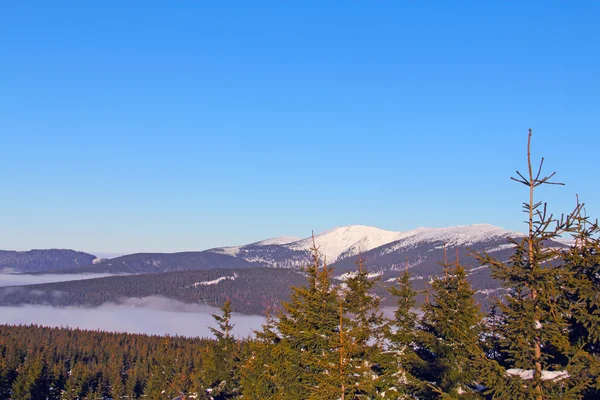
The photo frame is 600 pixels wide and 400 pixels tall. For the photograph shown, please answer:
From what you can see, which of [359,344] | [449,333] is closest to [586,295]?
[359,344]

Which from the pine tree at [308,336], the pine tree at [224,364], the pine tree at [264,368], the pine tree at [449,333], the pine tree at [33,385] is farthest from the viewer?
the pine tree at [33,385]

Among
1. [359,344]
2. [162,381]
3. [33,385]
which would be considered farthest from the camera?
[162,381]

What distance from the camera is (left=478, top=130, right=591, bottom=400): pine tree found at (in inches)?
505

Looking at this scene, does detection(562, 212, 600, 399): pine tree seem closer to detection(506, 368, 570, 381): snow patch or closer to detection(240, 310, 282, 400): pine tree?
detection(506, 368, 570, 381): snow patch

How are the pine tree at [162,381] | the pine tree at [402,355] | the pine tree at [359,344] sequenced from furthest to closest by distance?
1. the pine tree at [162,381]
2. the pine tree at [402,355]
3. the pine tree at [359,344]

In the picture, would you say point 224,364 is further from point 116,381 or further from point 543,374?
point 116,381

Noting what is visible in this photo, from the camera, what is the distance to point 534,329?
43.5 feet

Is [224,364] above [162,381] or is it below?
above

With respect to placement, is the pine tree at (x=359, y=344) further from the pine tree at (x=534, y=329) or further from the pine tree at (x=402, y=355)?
the pine tree at (x=534, y=329)

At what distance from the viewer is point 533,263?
13.4 m

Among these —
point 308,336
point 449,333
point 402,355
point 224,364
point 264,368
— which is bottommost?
point 224,364

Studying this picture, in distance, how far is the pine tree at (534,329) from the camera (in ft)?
42.1

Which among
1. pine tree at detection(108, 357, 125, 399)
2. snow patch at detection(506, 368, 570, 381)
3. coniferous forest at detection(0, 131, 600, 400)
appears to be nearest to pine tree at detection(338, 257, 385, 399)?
coniferous forest at detection(0, 131, 600, 400)

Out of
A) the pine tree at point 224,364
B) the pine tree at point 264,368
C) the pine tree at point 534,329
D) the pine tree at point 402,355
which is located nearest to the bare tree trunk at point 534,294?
the pine tree at point 534,329
